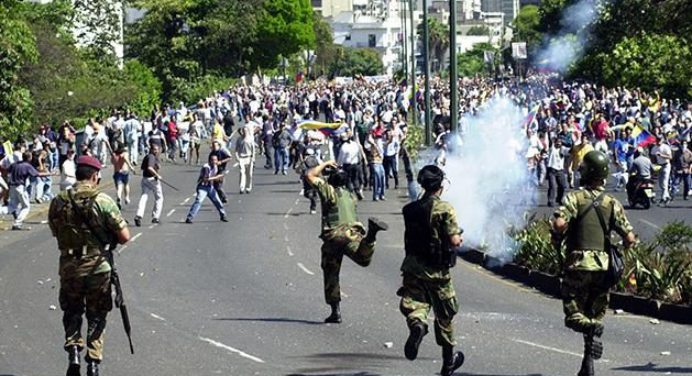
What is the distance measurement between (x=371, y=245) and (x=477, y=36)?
175m

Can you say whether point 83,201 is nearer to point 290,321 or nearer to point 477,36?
point 290,321

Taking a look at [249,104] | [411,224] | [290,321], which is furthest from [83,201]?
[249,104]

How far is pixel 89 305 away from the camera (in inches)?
491

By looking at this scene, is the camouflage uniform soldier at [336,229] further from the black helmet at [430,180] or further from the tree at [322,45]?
the tree at [322,45]

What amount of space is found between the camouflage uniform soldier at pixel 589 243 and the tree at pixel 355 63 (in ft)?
523

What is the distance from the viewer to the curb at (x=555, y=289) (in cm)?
1702

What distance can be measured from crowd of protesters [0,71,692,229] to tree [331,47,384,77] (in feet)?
381

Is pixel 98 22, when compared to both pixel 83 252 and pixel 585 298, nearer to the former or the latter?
pixel 83 252

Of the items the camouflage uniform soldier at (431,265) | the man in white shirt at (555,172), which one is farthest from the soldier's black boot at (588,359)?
the man in white shirt at (555,172)

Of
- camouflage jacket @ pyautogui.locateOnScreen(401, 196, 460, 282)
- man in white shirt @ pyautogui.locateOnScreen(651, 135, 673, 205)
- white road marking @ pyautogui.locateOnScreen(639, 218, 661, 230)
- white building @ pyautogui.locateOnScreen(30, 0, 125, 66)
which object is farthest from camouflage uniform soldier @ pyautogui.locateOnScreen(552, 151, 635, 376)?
white building @ pyautogui.locateOnScreen(30, 0, 125, 66)

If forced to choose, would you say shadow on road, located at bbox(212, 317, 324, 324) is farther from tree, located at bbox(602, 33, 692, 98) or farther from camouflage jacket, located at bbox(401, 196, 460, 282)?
tree, located at bbox(602, 33, 692, 98)

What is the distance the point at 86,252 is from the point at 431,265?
283 cm

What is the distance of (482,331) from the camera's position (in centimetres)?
1612

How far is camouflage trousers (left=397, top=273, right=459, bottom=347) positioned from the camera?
12.7 metres
